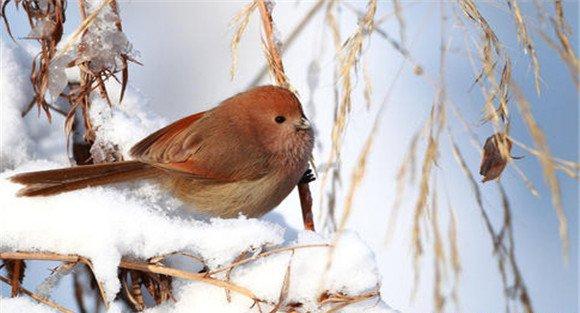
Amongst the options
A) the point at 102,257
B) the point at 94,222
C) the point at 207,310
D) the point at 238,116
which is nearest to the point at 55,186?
the point at 94,222

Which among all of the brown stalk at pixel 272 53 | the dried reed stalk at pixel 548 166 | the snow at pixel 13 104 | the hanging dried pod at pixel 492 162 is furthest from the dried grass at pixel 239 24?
the dried reed stalk at pixel 548 166

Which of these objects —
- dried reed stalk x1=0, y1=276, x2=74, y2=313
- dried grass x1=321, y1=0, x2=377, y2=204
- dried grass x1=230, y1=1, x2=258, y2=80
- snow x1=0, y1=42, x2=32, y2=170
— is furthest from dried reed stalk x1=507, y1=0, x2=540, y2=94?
snow x1=0, y1=42, x2=32, y2=170

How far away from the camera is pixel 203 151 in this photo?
2.62m

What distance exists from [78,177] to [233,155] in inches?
23.3

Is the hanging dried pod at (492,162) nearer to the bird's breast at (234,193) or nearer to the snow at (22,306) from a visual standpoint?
the bird's breast at (234,193)

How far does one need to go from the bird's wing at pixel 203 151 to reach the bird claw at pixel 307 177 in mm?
125

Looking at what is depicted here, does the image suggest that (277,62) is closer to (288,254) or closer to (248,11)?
(248,11)

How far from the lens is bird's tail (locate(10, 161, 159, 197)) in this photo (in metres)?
2.03

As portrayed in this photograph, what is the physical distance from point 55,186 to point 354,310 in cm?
86

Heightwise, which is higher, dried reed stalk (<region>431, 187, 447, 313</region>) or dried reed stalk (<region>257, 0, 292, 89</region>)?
dried reed stalk (<region>257, 0, 292, 89</region>)

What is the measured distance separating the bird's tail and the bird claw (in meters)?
0.49

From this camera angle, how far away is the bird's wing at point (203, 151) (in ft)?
8.27

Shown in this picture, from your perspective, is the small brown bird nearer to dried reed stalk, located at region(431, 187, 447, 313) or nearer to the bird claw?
the bird claw

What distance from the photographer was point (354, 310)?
172 centimetres
